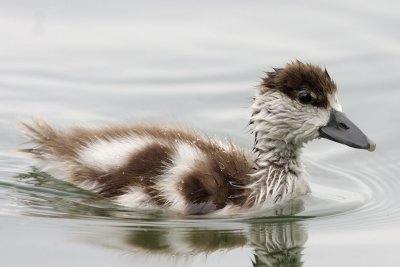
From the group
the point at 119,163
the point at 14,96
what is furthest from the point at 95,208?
the point at 14,96

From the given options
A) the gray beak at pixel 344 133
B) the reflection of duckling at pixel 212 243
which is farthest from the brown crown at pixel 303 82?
the reflection of duckling at pixel 212 243

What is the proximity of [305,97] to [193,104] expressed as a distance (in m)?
2.04

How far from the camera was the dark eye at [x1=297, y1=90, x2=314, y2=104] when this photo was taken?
6.77 metres

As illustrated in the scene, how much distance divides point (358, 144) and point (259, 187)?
2.01 ft

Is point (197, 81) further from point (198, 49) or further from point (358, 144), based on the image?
point (358, 144)

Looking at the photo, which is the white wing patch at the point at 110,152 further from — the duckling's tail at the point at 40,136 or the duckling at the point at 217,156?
the duckling's tail at the point at 40,136

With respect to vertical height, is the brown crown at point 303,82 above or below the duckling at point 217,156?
above

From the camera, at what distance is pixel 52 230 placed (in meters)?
6.25

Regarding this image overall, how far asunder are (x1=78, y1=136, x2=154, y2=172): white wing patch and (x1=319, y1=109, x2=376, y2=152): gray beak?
1.03 metres

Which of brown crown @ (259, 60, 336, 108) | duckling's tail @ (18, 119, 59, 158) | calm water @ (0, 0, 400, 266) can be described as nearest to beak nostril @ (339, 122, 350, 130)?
brown crown @ (259, 60, 336, 108)

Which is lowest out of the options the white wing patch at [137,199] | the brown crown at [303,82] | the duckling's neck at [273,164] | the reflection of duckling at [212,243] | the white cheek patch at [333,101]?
the reflection of duckling at [212,243]

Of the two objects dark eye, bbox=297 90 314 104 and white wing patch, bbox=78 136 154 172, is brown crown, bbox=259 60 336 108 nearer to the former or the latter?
dark eye, bbox=297 90 314 104

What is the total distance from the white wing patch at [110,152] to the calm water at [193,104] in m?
0.20

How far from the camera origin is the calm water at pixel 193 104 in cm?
615
